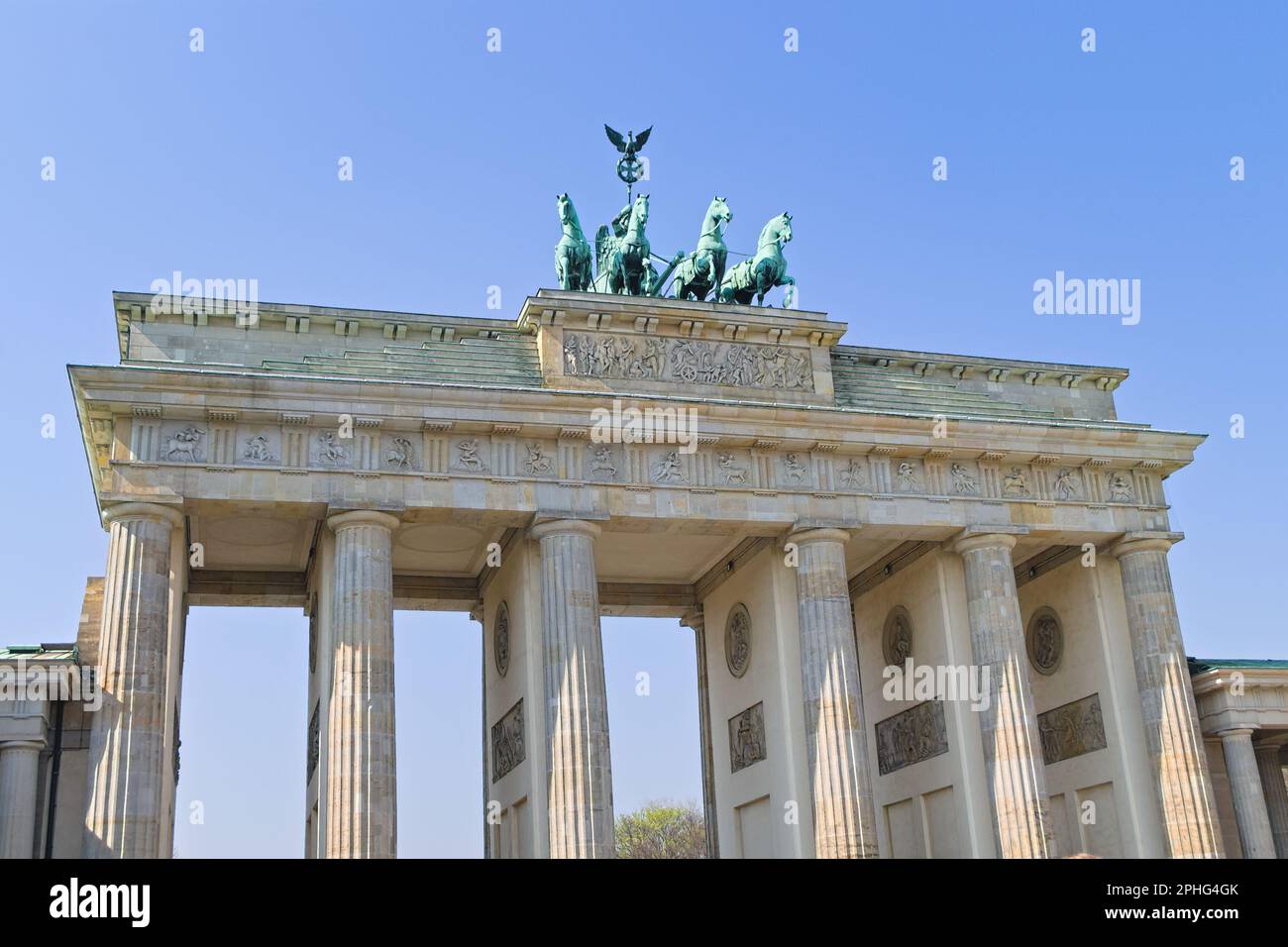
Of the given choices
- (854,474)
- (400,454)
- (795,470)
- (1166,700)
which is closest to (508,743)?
(400,454)

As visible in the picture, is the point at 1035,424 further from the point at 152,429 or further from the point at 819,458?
the point at 152,429

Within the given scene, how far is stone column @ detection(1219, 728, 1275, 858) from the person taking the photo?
29.4m

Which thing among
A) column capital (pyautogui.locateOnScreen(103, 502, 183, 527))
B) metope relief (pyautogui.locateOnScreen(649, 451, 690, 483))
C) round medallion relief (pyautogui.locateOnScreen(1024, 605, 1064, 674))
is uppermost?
metope relief (pyautogui.locateOnScreen(649, 451, 690, 483))

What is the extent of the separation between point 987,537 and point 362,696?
46.3ft

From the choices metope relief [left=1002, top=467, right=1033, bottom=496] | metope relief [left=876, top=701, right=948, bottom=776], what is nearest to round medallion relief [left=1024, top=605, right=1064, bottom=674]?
metope relief [left=876, top=701, right=948, bottom=776]

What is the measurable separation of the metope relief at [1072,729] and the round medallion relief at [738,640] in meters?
7.39

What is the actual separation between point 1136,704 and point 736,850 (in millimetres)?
9834

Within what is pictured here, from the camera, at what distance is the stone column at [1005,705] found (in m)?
27.3

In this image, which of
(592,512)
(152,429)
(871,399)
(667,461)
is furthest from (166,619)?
(871,399)

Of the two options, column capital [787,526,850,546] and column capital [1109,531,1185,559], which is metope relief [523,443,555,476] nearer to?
column capital [787,526,850,546]

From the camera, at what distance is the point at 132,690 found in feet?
76.4

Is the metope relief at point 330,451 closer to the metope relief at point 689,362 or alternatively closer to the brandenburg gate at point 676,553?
the brandenburg gate at point 676,553

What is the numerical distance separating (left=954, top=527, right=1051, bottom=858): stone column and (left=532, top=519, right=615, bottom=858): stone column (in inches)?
335

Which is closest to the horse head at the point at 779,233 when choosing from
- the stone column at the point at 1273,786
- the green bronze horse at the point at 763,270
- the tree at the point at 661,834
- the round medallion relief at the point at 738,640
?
the green bronze horse at the point at 763,270
